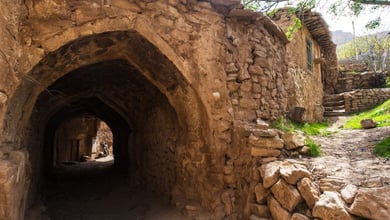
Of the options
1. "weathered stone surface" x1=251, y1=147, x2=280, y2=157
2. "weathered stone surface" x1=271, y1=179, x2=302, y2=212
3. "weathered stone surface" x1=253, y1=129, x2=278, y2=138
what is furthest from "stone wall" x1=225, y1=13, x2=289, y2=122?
"weathered stone surface" x1=271, y1=179, x2=302, y2=212

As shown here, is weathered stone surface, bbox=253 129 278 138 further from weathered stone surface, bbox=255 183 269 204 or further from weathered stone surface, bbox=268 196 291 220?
weathered stone surface, bbox=268 196 291 220

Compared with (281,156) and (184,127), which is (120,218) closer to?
(184,127)

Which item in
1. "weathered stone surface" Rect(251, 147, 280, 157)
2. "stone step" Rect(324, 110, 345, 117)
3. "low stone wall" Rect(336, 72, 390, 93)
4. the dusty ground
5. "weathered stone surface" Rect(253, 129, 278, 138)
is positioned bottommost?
the dusty ground

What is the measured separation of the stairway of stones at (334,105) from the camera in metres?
9.89

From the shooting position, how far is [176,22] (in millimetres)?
3574

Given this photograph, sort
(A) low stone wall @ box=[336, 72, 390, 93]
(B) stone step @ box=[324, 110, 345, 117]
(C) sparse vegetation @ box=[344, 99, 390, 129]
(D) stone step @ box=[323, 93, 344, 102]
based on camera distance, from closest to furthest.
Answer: (C) sparse vegetation @ box=[344, 99, 390, 129] < (B) stone step @ box=[324, 110, 345, 117] < (D) stone step @ box=[323, 93, 344, 102] < (A) low stone wall @ box=[336, 72, 390, 93]

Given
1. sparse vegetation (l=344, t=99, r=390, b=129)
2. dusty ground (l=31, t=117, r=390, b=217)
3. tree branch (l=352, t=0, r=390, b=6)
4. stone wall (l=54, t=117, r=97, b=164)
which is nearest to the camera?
dusty ground (l=31, t=117, r=390, b=217)

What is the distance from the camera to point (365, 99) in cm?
959

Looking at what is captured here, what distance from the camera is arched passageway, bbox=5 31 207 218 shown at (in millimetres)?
3242

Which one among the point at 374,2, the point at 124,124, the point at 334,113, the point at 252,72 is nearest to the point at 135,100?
the point at 124,124

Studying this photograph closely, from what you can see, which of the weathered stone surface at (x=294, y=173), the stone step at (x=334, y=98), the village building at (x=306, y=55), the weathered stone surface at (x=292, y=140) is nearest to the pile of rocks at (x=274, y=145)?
the weathered stone surface at (x=292, y=140)

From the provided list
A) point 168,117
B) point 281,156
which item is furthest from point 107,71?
point 281,156

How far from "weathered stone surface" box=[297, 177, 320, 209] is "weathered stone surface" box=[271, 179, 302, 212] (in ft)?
0.22

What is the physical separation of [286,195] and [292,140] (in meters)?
0.98
